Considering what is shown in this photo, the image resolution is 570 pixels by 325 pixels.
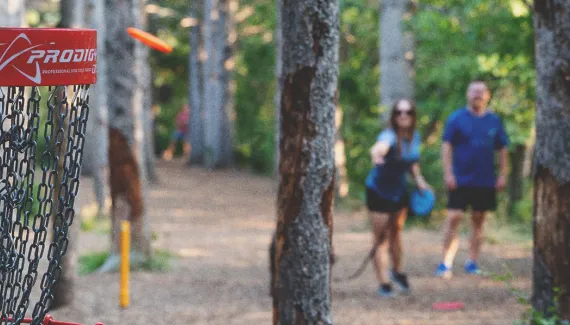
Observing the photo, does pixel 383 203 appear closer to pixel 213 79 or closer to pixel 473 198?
pixel 473 198

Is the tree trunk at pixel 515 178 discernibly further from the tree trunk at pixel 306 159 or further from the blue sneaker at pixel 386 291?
the tree trunk at pixel 306 159

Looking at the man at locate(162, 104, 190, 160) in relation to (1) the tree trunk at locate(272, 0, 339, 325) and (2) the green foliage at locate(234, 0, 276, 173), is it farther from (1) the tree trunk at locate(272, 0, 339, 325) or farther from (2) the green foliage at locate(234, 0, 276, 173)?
(1) the tree trunk at locate(272, 0, 339, 325)

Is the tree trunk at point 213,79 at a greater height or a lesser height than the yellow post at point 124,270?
greater

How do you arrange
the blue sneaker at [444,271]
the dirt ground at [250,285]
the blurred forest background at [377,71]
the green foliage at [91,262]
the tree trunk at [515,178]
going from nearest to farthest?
the dirt ground at [250,285] < the blue sneaker at [444,271] < the green foliage at [91,262] < the blurred forest background at [377,71] < the tree trunk at [515,178]

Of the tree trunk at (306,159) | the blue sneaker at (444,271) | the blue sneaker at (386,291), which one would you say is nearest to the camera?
the tree trunk at (306,159)

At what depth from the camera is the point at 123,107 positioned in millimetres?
10766

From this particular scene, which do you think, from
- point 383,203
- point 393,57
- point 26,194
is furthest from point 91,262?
point 26,194

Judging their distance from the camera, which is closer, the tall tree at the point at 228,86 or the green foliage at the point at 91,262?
the green foliage at the point at 91,262

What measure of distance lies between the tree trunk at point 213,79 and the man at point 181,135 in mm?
A: 3714

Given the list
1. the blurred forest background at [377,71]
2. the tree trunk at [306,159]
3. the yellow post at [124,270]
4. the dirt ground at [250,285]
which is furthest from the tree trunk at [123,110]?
the tree trunk at [306,159]

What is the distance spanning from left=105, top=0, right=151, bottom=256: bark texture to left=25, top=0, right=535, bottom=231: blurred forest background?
1128mm

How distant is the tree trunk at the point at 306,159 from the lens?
575 cm

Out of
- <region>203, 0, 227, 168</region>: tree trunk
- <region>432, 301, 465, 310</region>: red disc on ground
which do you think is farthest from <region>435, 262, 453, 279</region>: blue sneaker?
<region>203, 0, 227, 168</region>: tree trunk

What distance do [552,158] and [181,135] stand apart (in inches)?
1076
